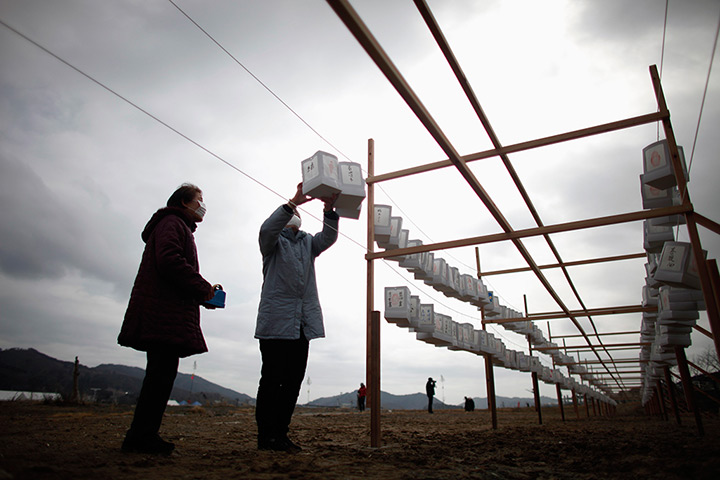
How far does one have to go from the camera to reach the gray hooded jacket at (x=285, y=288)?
2809 mm

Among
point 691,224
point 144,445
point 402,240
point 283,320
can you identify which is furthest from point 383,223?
point 144,445

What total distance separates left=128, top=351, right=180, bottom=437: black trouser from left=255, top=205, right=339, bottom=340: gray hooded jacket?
657mm

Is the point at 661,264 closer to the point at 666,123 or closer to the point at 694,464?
the point at 666,123

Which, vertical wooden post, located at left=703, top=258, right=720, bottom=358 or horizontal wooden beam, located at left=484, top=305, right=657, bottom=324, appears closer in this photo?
vertical wooden post, located at left=703, top=258, right=720, bottom=358

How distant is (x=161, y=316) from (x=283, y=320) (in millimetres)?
802

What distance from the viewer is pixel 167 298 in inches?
91.9

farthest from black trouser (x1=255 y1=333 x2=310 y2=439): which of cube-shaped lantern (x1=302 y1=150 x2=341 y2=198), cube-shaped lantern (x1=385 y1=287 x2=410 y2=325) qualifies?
cube-shaped lantern (x1=385 y1=287 x2=410 y2=325)

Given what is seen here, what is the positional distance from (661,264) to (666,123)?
1.48 meters

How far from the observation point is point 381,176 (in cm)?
641

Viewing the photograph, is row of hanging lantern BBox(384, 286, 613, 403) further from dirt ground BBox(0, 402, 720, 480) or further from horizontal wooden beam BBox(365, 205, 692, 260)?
dirt ground BBox(0, 402, 720, 480)

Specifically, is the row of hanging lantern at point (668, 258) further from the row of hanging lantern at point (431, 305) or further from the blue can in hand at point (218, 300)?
the blue can in hand at point (218, 300)

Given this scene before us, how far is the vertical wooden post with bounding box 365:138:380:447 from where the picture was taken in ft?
10.5

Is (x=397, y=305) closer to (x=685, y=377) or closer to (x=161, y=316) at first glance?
(x=161, y=316)

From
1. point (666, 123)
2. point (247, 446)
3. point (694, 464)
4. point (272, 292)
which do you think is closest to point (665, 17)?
point (666, 123)
